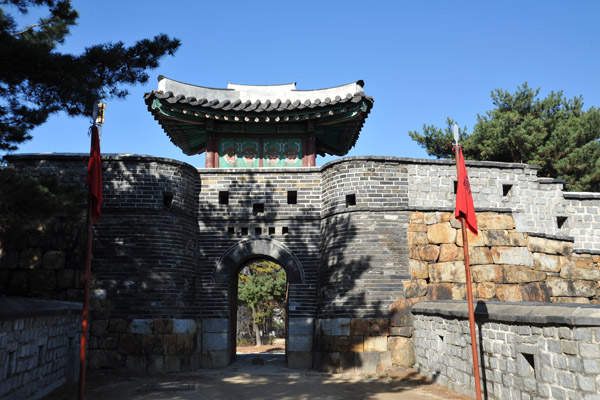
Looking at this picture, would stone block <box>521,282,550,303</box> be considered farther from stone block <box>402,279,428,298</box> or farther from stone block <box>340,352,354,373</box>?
stone block <box>340,352,354,373</box>

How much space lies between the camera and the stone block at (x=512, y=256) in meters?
12.0

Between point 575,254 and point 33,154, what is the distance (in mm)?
14544

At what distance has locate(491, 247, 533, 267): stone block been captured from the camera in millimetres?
12000

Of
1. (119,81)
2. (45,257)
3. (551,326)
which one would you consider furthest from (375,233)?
(45,257)

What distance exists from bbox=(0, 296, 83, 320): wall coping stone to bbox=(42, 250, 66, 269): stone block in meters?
1.93

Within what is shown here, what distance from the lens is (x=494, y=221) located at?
41.0 ft

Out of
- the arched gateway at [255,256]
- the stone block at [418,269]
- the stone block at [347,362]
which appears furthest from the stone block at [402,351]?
the arched gateway at [255,256]

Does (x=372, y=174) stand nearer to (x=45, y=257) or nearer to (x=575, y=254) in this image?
(x=575, y=254)

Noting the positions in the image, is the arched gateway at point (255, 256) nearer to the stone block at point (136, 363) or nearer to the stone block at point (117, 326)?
the stone block at point (136, 363)

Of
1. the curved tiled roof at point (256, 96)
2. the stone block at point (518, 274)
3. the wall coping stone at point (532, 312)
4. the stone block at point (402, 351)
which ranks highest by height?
the curved tiled roof at point (256, 96)

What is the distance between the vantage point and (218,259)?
12961mm

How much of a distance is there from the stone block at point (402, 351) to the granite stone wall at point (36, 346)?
6830 mm

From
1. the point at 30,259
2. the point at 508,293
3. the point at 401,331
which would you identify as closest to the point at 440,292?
the point at 401,331

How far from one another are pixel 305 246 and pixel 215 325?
3145 millimetres
